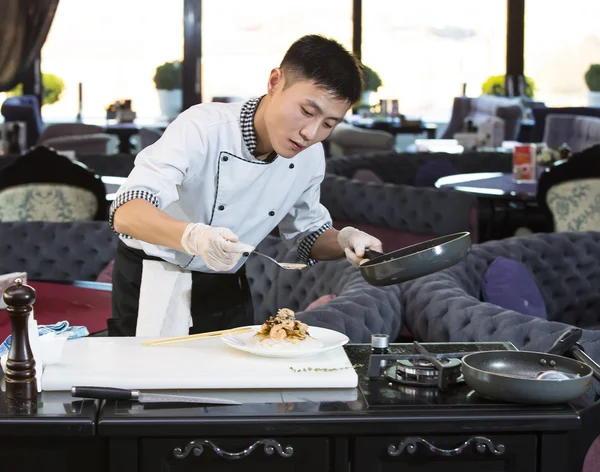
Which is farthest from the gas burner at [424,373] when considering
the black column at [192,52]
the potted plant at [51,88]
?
the potted plant at [51,88]

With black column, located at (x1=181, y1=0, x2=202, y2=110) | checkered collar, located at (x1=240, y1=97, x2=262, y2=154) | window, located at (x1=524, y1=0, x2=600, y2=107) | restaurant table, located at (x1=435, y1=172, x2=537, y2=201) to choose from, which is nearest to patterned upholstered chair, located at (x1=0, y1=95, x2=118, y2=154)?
black column, located at (x1=181, y1=0, x2=202, y2=110)

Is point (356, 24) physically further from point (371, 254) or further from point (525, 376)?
point (525, 376)

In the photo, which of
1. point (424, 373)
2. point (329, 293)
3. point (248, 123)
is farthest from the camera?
point (329, 293)

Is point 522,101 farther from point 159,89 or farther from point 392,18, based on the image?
point 159,89

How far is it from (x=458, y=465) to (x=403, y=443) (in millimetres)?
106

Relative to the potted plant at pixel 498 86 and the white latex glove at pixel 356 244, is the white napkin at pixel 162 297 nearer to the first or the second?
the white latex glove at pixel 356 244

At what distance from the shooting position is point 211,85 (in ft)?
35.7

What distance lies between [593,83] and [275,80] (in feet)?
32.7

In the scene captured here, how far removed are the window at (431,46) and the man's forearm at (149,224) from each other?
9.82 meters

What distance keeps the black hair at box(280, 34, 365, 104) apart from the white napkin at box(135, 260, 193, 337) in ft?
1.79

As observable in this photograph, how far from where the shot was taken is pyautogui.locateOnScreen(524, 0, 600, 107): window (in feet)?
36.9

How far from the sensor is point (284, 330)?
67.2 inches

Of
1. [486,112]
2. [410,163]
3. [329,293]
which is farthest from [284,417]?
[486,112]

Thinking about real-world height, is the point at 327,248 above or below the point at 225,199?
below
